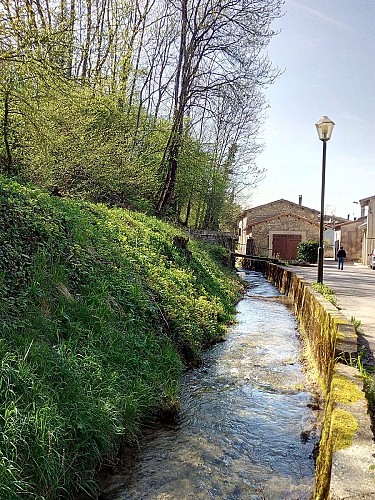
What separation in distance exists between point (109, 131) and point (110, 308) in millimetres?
6951

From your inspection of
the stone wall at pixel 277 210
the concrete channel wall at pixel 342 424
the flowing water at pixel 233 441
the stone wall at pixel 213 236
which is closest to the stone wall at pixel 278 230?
the stone wall at pixel 277 210

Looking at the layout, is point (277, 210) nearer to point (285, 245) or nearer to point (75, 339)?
point (285, 245)

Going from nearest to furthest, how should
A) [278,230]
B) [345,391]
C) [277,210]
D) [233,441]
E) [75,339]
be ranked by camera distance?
[345,391] < [233,441] < [75,339] < [278,230] < [277,210]

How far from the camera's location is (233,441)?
447 cm

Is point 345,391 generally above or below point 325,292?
below

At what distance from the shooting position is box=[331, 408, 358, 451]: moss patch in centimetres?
289

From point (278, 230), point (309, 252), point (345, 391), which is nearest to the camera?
point (345, 391)

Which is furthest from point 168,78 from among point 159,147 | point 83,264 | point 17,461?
point 17,461

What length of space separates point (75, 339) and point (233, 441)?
1980mm

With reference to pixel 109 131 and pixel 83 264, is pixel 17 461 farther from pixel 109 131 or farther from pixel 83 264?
pixel 109 131

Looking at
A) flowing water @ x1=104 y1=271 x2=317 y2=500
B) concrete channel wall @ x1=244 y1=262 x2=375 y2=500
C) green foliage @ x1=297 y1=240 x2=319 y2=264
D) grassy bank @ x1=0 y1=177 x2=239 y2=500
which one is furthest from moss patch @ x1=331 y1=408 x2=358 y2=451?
green foliage @ x1=297 y1=240 x2=319 y2=264

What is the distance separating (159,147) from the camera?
627 inches

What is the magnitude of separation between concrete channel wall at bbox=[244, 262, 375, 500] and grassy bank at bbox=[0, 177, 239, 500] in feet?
5.97

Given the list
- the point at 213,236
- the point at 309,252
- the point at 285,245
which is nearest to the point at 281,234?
the point at 285,245
